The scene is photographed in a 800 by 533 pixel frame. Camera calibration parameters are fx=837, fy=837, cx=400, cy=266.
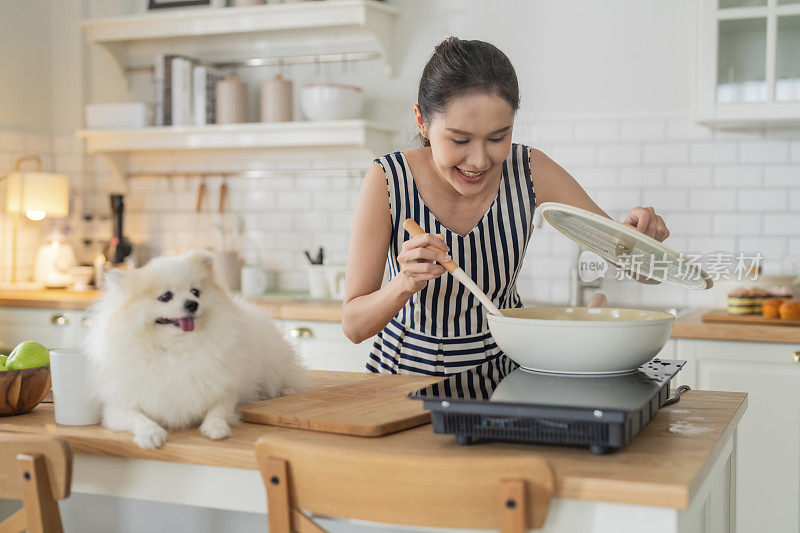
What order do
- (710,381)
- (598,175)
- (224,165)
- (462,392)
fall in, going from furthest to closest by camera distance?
(224,165) → (598,175) → (710,381) → (462,392)

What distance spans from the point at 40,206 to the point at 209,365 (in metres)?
3.10

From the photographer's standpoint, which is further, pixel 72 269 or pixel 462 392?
pixel 72 269

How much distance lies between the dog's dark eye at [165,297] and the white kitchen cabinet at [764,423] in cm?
210

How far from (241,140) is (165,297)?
2686 millimetres

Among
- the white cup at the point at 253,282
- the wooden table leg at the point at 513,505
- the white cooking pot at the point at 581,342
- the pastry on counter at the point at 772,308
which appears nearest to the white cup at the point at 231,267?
the white cup at the point at 253,282

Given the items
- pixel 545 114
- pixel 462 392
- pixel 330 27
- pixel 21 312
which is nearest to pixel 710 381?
pixel 545 114

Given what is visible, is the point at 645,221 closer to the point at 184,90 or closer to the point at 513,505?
the point at 513,505

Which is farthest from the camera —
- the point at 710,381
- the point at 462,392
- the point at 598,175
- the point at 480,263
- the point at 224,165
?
the point at 224,165

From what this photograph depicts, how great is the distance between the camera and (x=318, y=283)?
11.9ft

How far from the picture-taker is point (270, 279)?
405cm

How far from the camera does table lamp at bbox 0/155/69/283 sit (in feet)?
12.8

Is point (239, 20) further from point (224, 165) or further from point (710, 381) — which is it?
point (710, 381)

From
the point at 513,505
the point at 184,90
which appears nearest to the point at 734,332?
the point at 513,505

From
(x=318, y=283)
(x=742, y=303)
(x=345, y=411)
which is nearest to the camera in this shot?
(x=345, y=411)
